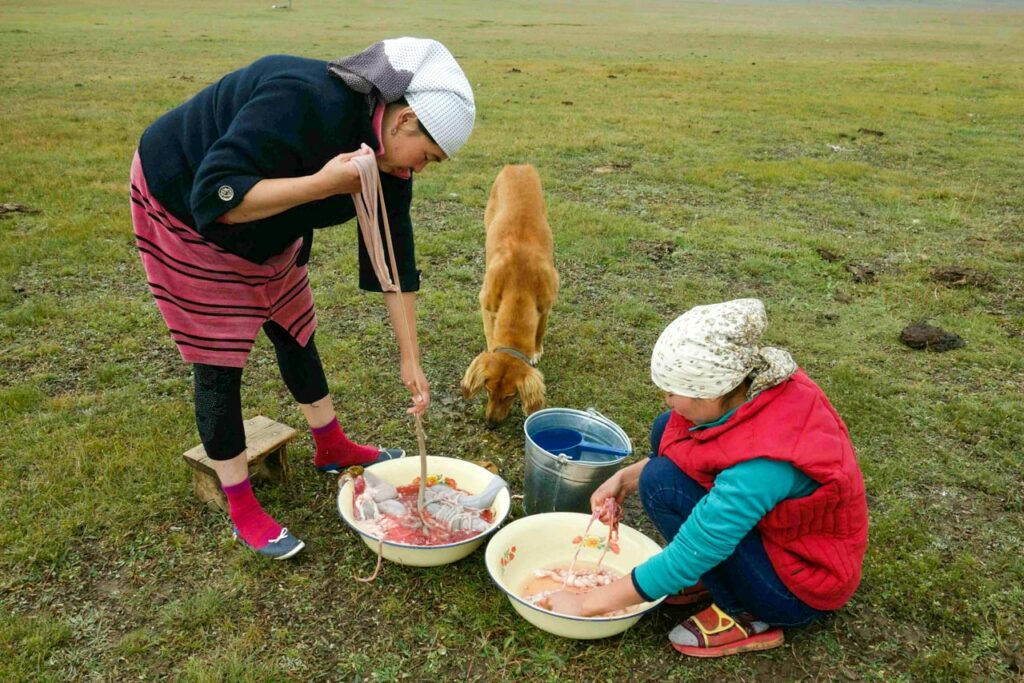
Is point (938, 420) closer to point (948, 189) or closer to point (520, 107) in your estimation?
point (948, 189)

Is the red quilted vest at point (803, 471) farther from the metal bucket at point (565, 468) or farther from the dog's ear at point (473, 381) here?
the dog's ear at point (473, 381)

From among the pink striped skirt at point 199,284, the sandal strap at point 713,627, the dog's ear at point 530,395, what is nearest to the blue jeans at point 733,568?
the sandal strap at point 713,627

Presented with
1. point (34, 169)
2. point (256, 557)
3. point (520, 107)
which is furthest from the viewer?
point (520, 107)

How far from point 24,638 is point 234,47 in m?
24.4

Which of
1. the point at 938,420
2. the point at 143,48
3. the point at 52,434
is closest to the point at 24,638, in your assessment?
the point at 52,434

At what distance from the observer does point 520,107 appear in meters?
14.4

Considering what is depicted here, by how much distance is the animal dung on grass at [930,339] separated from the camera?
561cm

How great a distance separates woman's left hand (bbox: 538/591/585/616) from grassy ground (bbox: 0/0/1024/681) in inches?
5.2

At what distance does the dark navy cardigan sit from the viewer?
2.34 meters

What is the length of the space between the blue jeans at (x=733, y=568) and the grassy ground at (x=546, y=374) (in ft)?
0.76

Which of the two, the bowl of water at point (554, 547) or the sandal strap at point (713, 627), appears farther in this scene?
the bowl of water at point (554, 547)

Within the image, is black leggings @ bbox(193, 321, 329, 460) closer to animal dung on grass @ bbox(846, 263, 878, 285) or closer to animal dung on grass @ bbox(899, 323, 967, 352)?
animal dung on grass @ bbox(899, 323, 967, 352)

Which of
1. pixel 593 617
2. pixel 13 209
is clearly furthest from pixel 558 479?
pixel 13 209

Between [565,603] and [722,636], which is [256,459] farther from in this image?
[722,636]
